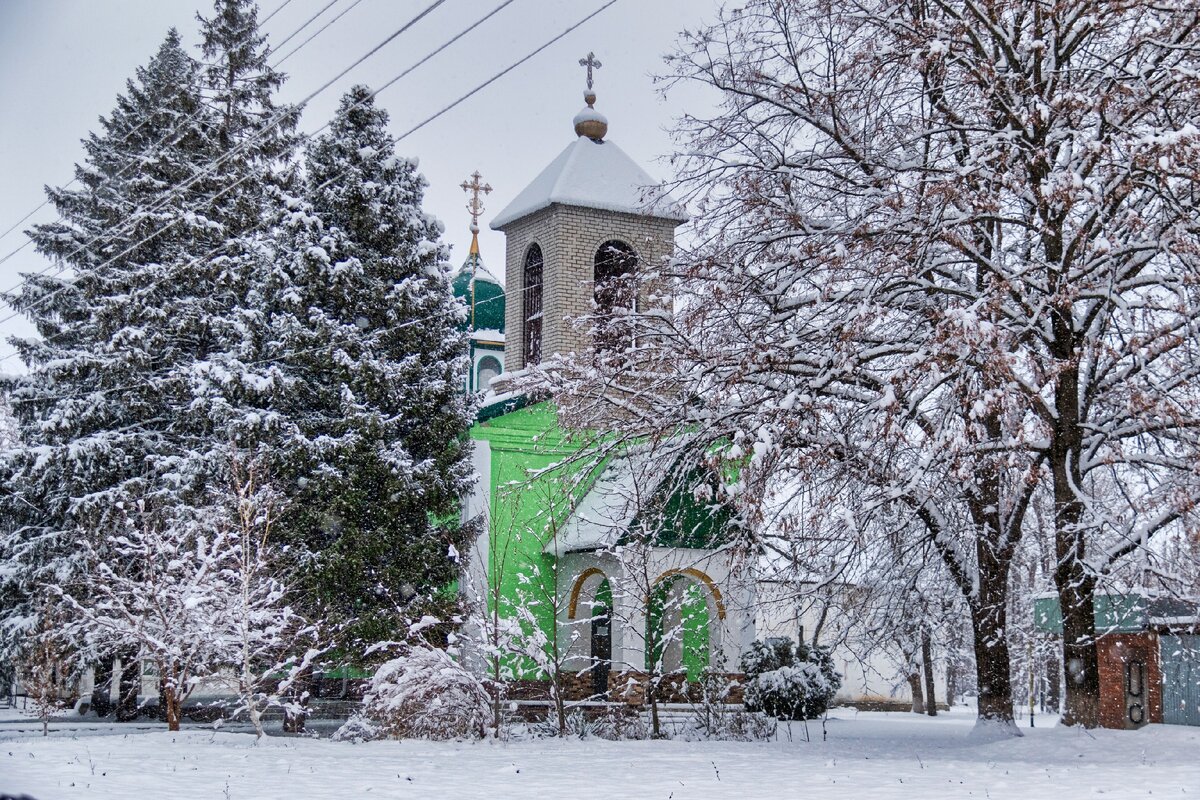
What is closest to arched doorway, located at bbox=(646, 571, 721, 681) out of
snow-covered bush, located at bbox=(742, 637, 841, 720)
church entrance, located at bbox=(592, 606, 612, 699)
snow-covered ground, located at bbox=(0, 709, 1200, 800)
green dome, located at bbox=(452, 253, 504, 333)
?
snow-covered bush, located at bbox=(742, 637, 841, 720)

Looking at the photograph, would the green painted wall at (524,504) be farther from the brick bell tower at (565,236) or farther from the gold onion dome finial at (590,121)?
the gold onion dome finial at (590,121)

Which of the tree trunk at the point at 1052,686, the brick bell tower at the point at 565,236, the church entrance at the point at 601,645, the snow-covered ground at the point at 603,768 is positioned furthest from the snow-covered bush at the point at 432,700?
the tree trunk at the point at 1052,686

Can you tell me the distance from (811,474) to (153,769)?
6.88 m

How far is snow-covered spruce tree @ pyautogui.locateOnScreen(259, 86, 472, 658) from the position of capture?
20.0 m

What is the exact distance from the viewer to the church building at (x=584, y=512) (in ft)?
54.7

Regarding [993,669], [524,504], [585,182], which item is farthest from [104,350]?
[993,669]

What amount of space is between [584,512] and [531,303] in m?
6.03

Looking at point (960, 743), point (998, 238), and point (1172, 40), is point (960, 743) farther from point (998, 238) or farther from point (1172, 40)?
point (1172, 40)

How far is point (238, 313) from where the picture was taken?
2194cm

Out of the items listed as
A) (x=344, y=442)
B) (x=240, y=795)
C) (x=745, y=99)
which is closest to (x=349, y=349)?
(x=344, y=442)

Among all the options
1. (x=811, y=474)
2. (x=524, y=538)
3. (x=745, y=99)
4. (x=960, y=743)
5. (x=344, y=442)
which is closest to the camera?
(x=811, y=474)

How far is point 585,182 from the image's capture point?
2770 cm

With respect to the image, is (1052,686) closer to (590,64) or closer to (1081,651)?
(590,64)

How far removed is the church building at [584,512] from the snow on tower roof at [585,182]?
5 centimetres
